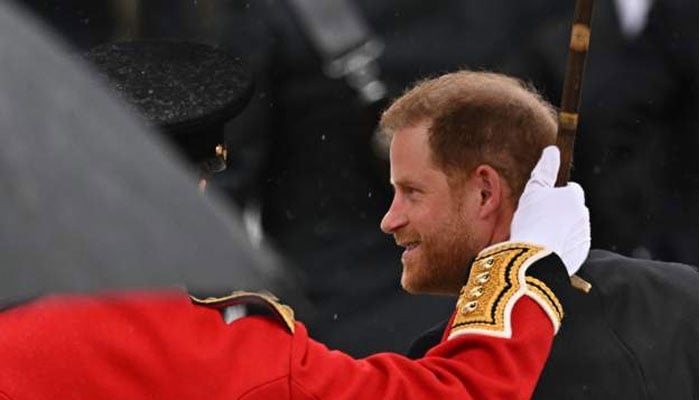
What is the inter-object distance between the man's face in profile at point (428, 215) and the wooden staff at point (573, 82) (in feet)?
0.49

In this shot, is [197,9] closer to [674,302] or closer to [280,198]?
[280,198]

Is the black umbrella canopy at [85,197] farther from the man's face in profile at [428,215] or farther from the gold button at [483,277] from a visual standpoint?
the man's face in profile at [428,215]

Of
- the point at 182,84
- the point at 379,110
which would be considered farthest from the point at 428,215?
the point at 379,110

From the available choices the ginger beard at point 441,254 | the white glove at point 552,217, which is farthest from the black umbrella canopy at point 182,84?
the white glove at point 552,217

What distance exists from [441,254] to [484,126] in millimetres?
213

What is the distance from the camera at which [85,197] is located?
48 centimetres

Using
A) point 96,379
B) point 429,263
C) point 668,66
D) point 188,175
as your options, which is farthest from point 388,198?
point 188,175

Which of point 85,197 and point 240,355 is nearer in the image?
point 85,197

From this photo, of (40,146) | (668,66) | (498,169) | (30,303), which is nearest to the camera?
(40,146)

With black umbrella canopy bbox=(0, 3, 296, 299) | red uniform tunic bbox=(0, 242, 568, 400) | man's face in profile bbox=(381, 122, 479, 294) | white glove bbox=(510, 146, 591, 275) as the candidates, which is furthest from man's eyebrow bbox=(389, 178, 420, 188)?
black umbrella canopy bbox=(0, 3, 296, 299)

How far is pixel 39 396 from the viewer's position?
1479 mm

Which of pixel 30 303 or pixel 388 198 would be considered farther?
pixel 388 198

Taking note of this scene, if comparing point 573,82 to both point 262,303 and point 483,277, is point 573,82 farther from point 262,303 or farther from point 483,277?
point 262,303

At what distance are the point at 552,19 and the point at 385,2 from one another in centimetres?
40
